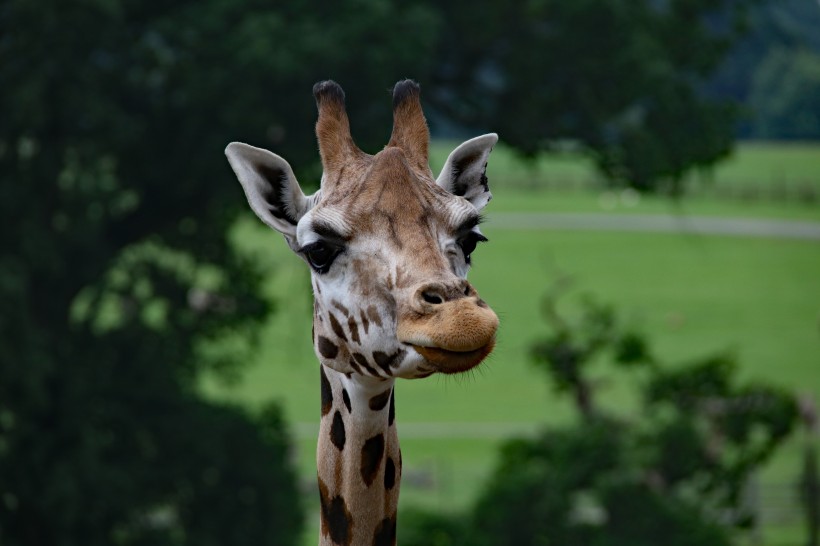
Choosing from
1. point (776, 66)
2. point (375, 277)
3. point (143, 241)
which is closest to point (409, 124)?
point (375, 277)

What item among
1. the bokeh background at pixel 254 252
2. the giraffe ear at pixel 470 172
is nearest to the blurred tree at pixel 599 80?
the bokeh background at pixel 254 252

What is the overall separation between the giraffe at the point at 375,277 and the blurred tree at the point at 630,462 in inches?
670

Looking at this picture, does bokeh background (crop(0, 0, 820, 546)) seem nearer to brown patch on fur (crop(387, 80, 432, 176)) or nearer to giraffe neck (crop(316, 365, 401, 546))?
brown patch on fur (crop(387, 80, 432, 176))

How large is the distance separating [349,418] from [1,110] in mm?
15748

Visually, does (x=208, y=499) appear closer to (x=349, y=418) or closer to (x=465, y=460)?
(x=465, y=460)

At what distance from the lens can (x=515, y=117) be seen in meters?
25.1

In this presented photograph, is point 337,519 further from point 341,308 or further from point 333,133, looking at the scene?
point 333,133

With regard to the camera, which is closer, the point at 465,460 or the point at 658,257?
the point at 465,460

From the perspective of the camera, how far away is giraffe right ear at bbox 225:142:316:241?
24.4 feet

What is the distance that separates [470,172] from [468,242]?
736mm

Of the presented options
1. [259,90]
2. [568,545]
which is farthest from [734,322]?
[259,90]

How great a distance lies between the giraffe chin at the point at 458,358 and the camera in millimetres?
6363

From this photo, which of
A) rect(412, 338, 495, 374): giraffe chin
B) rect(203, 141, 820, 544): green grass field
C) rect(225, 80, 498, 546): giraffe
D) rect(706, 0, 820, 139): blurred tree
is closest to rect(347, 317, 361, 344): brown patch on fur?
rect(225, 80, 498, 546): giraffe

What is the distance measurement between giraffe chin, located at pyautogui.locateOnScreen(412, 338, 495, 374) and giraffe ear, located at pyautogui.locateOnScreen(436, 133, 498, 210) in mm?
1417
